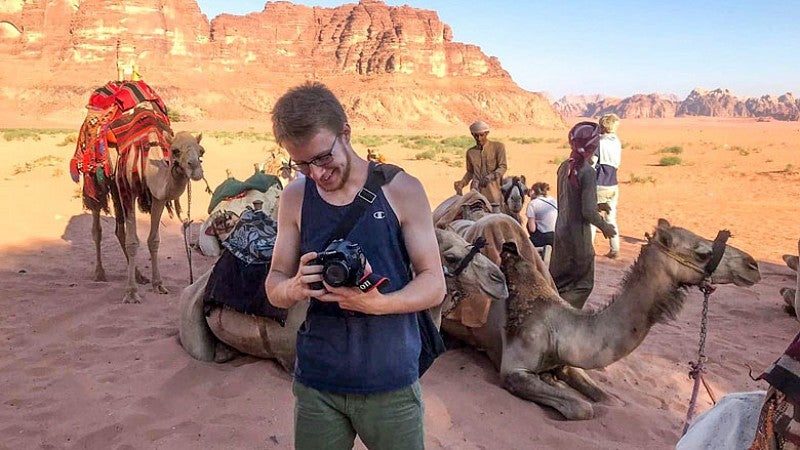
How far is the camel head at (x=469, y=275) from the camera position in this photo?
369 cm

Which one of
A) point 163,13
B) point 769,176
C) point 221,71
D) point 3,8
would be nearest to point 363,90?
point 221,71

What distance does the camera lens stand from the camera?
182 cm

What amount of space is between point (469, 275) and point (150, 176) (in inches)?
187

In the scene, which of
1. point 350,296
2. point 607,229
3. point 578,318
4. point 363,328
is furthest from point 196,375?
point 607,229

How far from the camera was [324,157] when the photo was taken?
78.0 inches

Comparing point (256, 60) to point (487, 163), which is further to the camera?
point (256, 60)

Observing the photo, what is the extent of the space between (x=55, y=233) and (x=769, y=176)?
22.6 meters

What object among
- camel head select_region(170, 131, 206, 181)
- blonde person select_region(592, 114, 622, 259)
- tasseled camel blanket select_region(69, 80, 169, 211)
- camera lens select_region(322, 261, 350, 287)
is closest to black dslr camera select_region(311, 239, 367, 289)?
camera lens select_region(322, 261, 350, 287)

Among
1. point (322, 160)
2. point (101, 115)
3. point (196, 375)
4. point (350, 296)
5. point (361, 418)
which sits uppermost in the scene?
point (101, 115)

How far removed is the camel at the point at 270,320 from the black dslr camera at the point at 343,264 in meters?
1.83

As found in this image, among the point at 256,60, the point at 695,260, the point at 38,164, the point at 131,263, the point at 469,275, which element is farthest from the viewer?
the point at 256,60

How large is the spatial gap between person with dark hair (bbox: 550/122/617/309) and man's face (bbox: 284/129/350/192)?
11.6ft

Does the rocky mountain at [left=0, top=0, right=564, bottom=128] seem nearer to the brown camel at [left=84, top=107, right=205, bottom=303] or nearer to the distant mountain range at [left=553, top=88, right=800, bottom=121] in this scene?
the brown camel at [left=84, top=107, right=205, bottom=303]

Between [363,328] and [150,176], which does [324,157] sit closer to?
[363,328]
